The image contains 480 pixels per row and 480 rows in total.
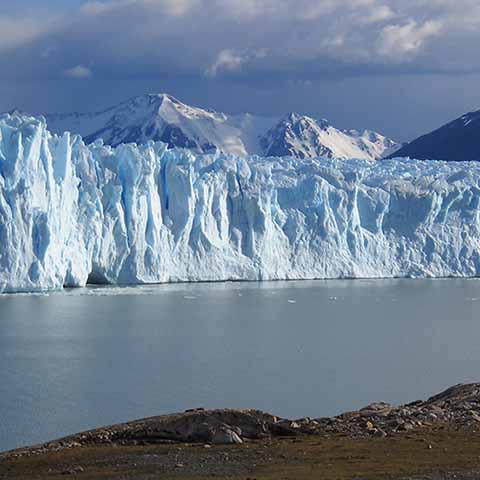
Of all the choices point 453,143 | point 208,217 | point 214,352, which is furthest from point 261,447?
point 453,143

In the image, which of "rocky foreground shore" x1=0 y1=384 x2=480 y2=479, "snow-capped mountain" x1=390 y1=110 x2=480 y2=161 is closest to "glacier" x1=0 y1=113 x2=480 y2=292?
"rocky foreground shore" x1=0 y1=384 x2=480 y2=479

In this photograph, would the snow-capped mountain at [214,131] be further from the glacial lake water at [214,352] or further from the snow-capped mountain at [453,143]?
the glacial lake water at [214,352]

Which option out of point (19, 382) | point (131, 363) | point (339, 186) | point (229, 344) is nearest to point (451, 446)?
point (19, 382)

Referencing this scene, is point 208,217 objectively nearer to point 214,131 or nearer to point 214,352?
point 214,352

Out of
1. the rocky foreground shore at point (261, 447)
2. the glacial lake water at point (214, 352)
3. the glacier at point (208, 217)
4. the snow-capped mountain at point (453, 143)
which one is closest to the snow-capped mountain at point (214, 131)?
the snow-capped mountain at point (453, 143)

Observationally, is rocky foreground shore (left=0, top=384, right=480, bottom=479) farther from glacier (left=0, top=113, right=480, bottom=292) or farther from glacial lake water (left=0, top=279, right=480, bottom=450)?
glacier (left=0, top=113, right=480, bottom=292)

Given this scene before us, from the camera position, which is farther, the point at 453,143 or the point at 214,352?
the point at 453,143
